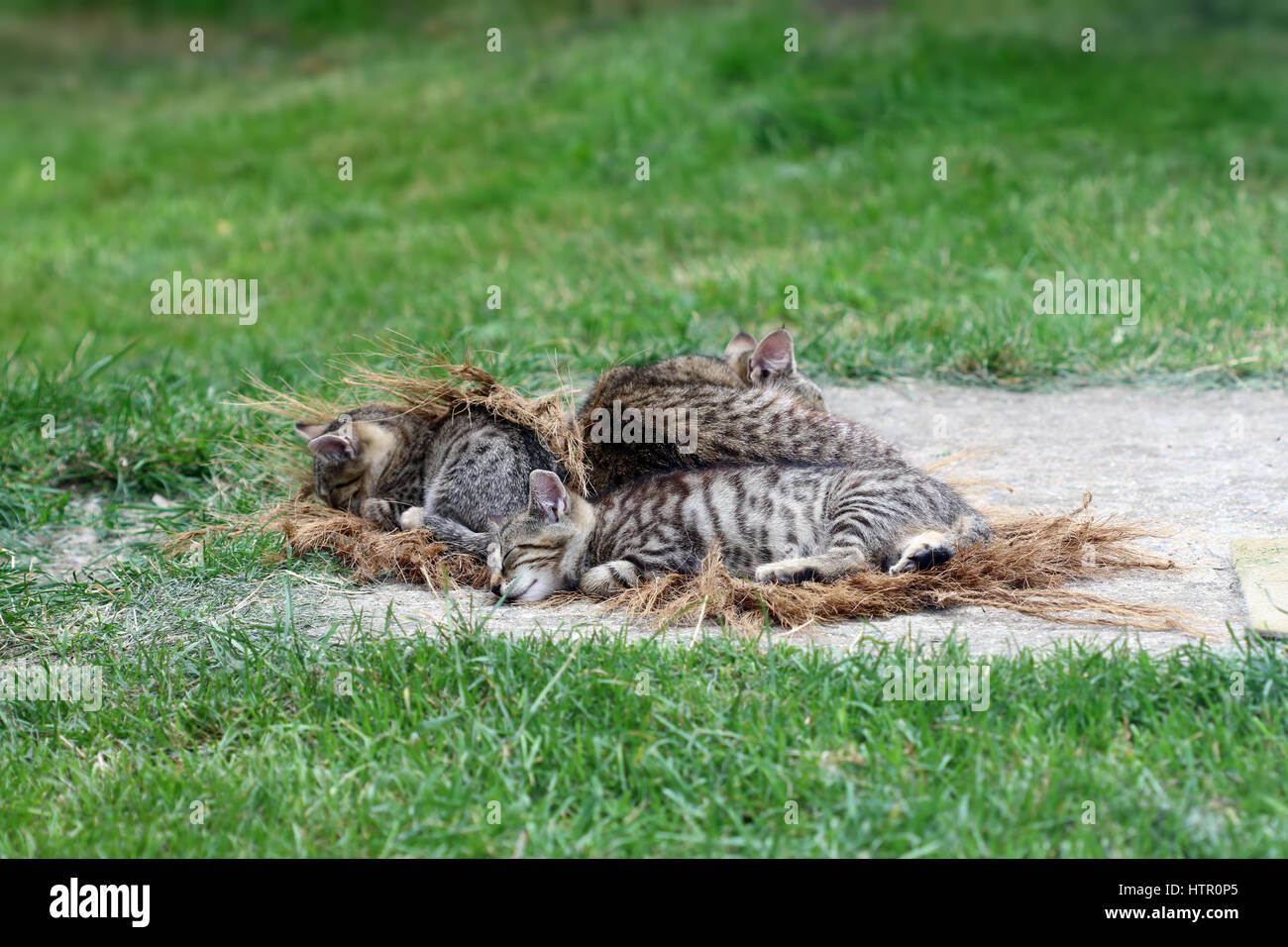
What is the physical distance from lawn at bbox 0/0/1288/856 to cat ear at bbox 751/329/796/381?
1.42 metres

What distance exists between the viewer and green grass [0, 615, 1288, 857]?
361 cm

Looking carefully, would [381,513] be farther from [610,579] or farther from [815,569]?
[815,569]

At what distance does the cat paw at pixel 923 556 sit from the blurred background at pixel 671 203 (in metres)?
3.04

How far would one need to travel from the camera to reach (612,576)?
534cm

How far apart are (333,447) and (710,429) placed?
1.75 metres

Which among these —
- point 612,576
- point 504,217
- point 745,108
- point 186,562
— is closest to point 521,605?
point 612,576

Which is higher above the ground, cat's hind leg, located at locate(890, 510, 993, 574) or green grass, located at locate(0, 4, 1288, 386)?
green grass, located at locate(0, 4, 1288, 386)

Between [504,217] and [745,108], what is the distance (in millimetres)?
2857

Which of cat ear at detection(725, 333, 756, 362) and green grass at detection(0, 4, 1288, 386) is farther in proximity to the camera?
green grass at detection(0, 4, 1288, 386)

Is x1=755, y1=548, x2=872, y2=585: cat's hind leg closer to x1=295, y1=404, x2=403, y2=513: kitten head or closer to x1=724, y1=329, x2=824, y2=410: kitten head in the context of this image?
x1=724, y1=329, x2=824, y2=410: kitten head

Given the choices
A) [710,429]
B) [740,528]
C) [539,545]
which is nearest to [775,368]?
[710,429]

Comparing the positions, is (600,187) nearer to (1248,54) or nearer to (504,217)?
(504,217)

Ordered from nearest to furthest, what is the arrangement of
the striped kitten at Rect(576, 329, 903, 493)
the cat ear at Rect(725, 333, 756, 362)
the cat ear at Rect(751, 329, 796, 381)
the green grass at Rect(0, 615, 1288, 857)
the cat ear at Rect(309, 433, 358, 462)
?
the green grass at Rect(0, 615, 1288, 857) < the striped kitten at Rect(576, 329, 903, 493) < the cat ear at Rect(309, 433, 358, 462) < the cat ear at Rect(751, 329, 796, 381) < the cat ear at Rect(725, 333, 756, 362)

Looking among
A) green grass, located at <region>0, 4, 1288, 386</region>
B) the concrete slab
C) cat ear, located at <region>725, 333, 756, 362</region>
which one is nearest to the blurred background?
green grass, located at <region>0, 4, 1288, 386</region>
